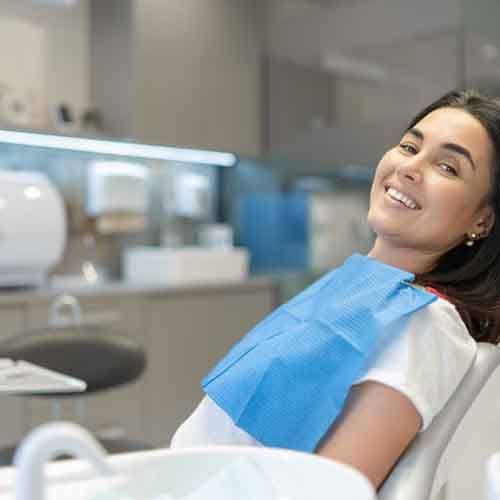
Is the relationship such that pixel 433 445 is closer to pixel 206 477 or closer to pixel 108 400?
pixel 206 477

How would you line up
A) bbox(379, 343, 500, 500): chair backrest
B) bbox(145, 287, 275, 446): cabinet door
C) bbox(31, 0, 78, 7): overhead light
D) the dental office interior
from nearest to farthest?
bbox(379, 343, 500, 500): chair backrest
the dental office interior
bbox(31, 0, 78, 7): overhead light
bbox(145, 287, 275, 446): cabinet door

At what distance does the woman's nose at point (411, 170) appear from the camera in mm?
1298

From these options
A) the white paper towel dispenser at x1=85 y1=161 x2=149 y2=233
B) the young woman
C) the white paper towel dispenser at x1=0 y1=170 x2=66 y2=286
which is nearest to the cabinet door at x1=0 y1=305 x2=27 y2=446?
the white paper towel dispenser at x1=0 y1=170 x2=66 y2=286

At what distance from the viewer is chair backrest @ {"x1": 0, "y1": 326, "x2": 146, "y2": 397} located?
5.70ft

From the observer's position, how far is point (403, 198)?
4.30ft

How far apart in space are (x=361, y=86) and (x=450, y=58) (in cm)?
45

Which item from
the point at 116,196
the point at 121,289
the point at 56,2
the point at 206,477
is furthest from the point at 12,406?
the point at 206,477

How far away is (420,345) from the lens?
1067 mm

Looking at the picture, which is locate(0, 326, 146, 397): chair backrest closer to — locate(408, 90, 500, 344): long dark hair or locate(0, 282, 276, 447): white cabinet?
locate(408, 90, 500, 344): long dark hair

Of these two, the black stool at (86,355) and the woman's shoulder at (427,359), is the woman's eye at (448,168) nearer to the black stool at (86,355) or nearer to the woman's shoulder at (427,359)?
the woman's shoulder at (427,359)

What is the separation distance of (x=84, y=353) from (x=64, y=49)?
211 centimetres

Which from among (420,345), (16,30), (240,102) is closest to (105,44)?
(16,30)

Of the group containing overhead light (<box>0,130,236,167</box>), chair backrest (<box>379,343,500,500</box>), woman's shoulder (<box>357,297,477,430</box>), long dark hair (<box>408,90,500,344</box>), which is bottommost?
chair backrest (<box>379,343,500,500</box>)

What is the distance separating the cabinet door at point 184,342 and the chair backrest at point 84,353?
1.40 meters
